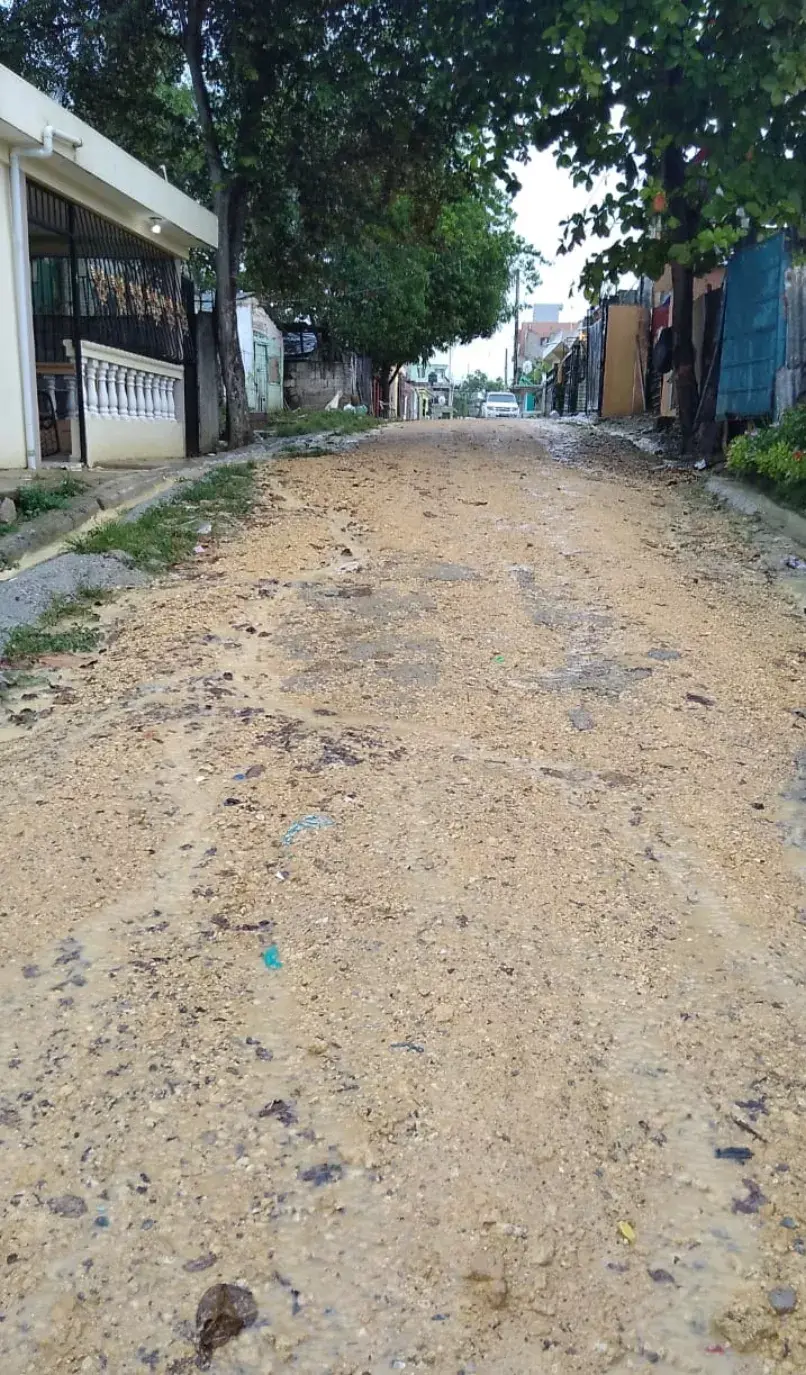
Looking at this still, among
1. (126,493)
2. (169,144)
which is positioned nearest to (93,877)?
(126,493)

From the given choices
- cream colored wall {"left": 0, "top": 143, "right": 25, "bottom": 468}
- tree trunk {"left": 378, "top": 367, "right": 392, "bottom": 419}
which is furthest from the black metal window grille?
tree trunk {"left": 378, "top": 367, "right": 392, "bottom": 419}

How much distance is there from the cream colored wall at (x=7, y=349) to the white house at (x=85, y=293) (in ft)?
0.04

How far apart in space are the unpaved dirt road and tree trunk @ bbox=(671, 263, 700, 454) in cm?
716

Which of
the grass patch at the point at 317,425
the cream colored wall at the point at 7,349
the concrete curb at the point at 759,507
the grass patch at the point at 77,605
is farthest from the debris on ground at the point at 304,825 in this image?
the grass patch at the point at 317,425

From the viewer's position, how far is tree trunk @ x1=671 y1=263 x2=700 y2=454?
1057 centimetres

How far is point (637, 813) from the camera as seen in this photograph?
3.03 m

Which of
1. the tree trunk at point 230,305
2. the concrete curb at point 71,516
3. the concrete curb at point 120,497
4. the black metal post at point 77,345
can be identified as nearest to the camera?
the concrete curb at point 71,516

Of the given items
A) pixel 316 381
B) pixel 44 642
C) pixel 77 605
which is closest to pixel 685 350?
pixel 77 605

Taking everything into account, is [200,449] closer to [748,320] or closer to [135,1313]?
[748,320]

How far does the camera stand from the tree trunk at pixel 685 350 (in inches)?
416

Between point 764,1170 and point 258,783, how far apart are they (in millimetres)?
1797

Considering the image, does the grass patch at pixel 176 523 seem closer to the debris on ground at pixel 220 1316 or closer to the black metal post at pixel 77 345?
the black metal post at pixel 77 345

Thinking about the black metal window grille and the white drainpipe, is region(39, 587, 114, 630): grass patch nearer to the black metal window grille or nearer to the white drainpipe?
the white drainpipe

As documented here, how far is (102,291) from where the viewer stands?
1027cm
